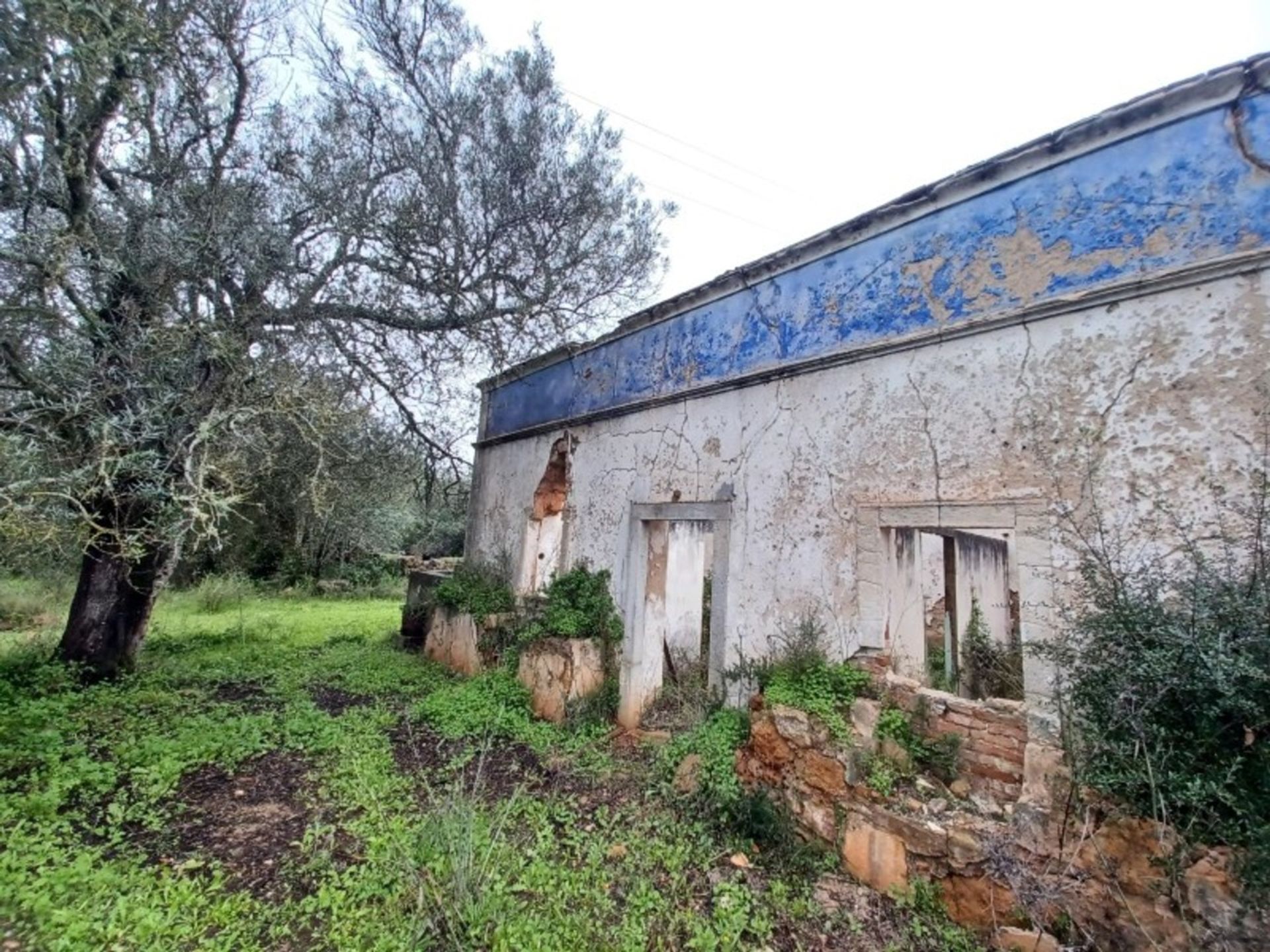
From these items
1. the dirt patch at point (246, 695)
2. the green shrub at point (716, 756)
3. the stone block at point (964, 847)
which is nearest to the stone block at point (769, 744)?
the green shrub at point (716, 756)

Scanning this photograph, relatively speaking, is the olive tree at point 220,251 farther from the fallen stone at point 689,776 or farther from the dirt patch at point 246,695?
the fallen stone at point 689,776

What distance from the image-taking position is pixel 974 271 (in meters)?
3.76

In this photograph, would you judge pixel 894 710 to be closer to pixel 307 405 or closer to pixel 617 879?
pixel 617 879

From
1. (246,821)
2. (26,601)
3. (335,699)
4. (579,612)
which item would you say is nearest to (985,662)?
(579,612)

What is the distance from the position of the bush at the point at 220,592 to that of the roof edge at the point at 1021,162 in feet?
41.3

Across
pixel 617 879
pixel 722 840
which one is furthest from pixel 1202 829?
pixel 617 879

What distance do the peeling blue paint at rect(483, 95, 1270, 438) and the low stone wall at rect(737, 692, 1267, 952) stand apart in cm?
271

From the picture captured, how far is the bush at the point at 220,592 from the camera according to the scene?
12.0 metres

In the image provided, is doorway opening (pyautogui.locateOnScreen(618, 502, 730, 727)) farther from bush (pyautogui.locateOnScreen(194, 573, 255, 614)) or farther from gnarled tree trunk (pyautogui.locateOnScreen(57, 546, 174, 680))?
bush (pyautogui.locateOnScreen(194, 573, 255, 614))

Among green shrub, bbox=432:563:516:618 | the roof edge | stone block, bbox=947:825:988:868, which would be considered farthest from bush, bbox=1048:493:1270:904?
green shrub, bbox=432:563:516:618

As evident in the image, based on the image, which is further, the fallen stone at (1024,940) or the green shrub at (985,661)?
the green shrub at (985,661)

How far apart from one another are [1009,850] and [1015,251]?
356 cm

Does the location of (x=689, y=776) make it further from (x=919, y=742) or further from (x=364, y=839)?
(x=364, y=839)

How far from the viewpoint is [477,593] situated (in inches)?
313
